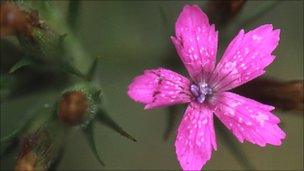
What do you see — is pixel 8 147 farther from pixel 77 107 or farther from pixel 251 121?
pixel 251 121

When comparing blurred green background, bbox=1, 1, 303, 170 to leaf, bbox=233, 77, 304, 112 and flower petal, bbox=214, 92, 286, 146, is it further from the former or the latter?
flower petal, bbox=214, 92, 286, 146

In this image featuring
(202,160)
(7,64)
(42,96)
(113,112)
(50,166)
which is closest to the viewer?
(202,160)

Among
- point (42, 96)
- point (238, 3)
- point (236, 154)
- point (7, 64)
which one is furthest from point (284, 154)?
point (7, 64)

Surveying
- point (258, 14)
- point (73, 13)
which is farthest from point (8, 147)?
point (258, 14)

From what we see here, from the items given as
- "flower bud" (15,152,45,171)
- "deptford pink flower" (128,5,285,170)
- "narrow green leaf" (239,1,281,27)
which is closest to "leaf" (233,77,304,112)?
"deptford pink flower" (128,5,285,170)

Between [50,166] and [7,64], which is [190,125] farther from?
[7,64]

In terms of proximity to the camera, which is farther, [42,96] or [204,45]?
[42,96]

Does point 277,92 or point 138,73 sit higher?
point 277,92
